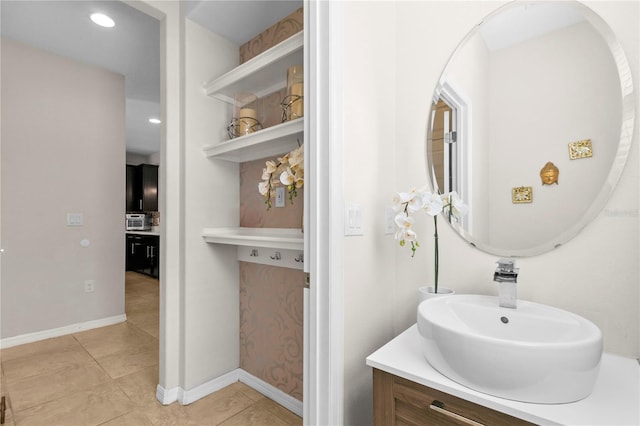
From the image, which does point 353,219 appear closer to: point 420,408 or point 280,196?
point 420,408

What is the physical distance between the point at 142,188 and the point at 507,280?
716cm

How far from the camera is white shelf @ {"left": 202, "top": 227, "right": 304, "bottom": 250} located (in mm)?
1444

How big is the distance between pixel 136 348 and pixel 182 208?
157 cm

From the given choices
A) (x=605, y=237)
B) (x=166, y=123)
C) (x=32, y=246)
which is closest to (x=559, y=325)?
(x=605, y=237)

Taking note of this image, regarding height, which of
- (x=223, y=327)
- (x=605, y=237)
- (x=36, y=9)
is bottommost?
(x=223, y=327)

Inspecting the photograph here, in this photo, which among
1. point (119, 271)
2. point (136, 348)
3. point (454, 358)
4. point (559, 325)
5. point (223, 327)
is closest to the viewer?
point (454, 358)

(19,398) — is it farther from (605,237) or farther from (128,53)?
(605,237)

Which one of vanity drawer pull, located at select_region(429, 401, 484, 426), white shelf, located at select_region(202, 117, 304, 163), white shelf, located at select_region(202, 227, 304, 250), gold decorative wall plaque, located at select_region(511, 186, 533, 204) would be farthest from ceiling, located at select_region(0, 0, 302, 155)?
vanity drawer pull, located at select_region(429, 401, 484, 426)

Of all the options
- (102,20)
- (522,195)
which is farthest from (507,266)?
(102,20)

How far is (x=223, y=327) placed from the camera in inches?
78.4

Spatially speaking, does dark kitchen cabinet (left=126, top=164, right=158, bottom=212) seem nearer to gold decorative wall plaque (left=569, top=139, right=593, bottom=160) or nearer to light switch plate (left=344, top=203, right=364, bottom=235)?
light switch plate (left=344, top=203, right=364, bottom=235)

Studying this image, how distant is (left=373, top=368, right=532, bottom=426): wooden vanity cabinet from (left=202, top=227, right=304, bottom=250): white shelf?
2.19 feet

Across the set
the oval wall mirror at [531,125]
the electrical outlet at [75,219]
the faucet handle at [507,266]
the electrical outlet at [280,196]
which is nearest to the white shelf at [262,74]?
the electrical outlet at [280,196]

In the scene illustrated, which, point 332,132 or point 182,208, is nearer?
point 332,132
